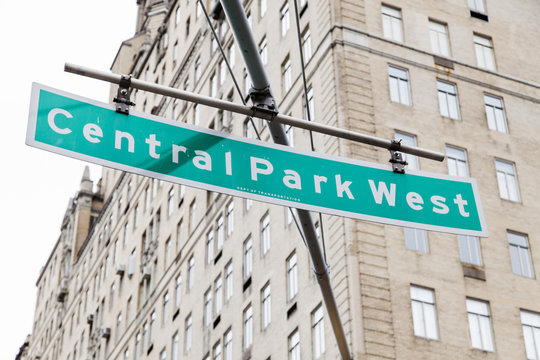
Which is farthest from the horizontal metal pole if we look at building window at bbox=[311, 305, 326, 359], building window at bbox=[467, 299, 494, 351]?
building window at bbox=[467, 299, 494, 351]

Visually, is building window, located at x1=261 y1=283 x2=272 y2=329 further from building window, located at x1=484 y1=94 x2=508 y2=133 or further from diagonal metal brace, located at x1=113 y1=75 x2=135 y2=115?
diagonal metal brace, located at x1=113 y1=75 x2=135 y2=115

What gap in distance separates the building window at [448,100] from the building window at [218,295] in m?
13.0

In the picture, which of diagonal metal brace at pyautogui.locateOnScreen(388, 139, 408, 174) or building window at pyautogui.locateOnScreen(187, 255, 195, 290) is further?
building window at pyautogui.locateOnScreen(187, 255, 195, 290)

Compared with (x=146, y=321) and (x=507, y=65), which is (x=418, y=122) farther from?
(x=146, y=321)

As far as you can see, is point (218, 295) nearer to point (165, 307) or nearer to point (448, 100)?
point (165, 307)

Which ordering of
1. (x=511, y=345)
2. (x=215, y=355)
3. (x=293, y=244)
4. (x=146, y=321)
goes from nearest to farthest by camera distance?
(x=511, y=345)
(x=293, y=244)
(x=215, y=355)
(x=146, y=321)

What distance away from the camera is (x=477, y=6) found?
41.5 m

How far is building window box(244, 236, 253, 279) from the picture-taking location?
3924cm

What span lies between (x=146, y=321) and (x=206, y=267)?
28.9 feet

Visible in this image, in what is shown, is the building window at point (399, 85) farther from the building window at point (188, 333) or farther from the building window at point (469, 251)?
the building window at point (188, 333)

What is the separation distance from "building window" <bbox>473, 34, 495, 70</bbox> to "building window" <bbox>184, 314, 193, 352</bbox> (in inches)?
716

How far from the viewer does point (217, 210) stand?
45375 millimetres

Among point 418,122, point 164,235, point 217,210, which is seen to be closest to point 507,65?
point 418,122

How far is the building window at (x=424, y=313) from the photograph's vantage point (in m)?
30.4
